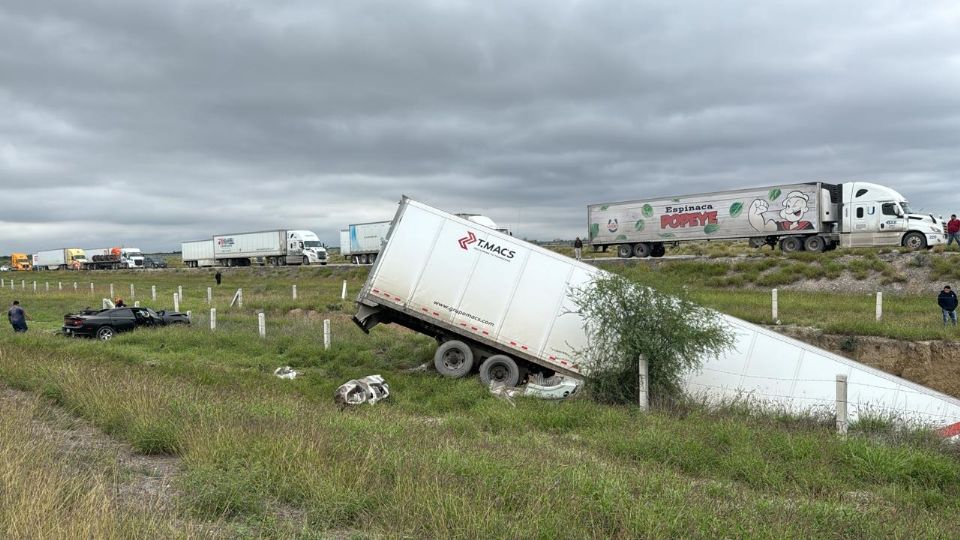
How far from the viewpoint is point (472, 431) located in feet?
29.7

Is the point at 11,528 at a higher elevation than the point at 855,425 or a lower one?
higher

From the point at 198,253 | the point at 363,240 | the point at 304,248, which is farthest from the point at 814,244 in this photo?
the point at 198,253

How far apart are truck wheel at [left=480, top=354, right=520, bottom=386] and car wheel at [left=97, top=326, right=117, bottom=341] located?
13569 millimetres

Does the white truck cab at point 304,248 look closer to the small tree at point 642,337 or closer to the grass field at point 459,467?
the grass field at point 459,467

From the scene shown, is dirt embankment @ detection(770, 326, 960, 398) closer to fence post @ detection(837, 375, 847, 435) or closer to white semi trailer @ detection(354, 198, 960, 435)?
white semi trailer @ detection(354, 198, 960, 435)

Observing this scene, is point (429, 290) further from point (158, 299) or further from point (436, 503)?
point (158, 299)

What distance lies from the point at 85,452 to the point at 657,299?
916 cm

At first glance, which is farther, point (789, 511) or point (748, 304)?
point (748, 304)

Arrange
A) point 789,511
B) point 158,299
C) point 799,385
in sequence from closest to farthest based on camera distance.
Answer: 1. point 789,511
2. point 799,385
3. point 158,299

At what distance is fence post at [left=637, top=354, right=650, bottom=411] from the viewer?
10.9 m

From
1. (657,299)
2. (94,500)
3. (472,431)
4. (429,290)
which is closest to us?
(94,500)

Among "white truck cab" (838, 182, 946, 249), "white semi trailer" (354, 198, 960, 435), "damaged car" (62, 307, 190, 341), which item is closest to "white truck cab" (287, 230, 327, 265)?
"damaged car" (62, 307, 190, 341)

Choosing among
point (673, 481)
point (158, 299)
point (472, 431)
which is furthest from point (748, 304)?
point (158, 299)

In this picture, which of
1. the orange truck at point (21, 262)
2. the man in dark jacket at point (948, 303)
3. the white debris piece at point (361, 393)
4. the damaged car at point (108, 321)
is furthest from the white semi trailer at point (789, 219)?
the orange truck at point (21, 262)
